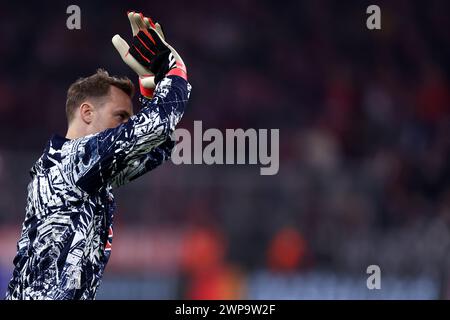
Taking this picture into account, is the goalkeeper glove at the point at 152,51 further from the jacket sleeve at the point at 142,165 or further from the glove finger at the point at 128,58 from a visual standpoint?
the jacket sleeve at the point at 142,165

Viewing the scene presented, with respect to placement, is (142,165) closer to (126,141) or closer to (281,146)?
(126,141)

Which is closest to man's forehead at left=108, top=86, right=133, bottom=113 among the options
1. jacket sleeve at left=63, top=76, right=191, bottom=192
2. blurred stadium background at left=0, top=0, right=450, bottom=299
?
jacket sleeve at left=63, top=76, right=191, bottom=192

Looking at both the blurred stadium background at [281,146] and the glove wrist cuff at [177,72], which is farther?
the blurred stadium background at [281,146]

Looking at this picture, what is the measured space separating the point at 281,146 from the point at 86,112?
7853 mm

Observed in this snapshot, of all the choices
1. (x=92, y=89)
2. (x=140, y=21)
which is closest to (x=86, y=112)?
(x=92, y=89)

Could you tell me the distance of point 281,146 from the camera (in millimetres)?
11461

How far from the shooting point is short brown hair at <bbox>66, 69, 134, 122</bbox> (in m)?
3.72

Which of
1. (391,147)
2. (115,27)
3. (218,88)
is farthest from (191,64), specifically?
(391,147)

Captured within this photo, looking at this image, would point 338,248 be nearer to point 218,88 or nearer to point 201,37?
point 218,88

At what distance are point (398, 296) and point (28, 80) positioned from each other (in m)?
5.74

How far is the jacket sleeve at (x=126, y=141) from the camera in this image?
3.40 meters

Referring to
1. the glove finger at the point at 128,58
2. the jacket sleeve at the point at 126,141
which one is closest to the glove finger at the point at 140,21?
the glove finger at the point at 128,58

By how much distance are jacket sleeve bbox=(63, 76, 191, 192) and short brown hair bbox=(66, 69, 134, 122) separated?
0.25m

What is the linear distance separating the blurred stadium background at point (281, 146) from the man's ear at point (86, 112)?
18.3 feet
